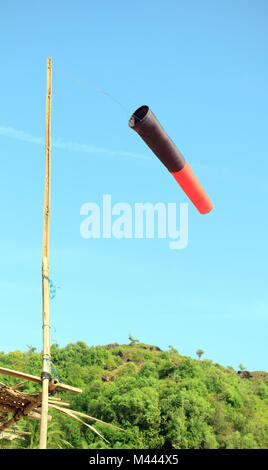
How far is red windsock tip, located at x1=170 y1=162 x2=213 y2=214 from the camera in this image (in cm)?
712

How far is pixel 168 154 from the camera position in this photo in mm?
6645

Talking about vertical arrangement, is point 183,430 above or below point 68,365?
below

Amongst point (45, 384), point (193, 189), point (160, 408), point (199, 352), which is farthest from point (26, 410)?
point (199, 352)

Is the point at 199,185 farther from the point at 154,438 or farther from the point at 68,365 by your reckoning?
the point at 68,365

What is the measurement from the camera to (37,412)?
735cm

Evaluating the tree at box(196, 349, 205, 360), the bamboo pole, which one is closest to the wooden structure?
the bamboo pole

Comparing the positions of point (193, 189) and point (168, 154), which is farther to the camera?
point (193, 189)

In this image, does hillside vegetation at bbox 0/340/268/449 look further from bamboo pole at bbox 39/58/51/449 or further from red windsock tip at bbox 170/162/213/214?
bamboo pole at bbox 39/58/51/449

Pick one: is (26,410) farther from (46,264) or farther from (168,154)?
(168,154)

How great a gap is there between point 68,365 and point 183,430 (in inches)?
868

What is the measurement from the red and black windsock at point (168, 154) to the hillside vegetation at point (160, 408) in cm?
2016

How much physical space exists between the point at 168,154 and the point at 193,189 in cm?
99

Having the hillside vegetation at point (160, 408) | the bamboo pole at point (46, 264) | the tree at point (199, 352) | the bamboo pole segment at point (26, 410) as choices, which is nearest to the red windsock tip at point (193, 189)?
the bamboo pole at point (46, 264)

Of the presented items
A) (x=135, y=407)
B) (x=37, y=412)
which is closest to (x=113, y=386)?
(x=135, y=407)
